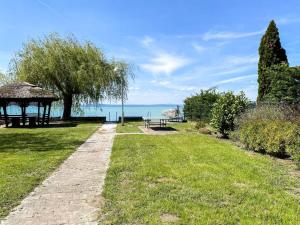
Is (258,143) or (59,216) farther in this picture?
(258,143)

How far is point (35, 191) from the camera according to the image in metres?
6.99

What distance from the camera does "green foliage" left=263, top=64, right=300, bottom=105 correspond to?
18.3 meters

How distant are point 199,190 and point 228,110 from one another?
11.0 metres

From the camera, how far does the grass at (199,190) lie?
17.7ft

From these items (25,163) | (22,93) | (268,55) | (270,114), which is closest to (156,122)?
(268,55)

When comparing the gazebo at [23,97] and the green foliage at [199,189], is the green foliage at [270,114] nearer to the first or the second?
the green foliage at [199,189]

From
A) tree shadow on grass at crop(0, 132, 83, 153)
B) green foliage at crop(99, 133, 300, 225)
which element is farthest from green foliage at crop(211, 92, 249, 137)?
tree shadow on grass at crop(0, 132, 83, 153)

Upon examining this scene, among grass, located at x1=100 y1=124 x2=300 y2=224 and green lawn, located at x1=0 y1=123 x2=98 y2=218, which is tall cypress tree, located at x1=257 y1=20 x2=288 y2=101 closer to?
green lawn, located at x1=0 y1=123 x2=98 y2=218

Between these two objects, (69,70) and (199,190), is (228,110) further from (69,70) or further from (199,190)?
(69,70)

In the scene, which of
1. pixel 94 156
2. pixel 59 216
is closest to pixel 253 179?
pixel 59 216

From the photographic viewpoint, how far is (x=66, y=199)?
20.9 feet

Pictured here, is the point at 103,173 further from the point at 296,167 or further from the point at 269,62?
the point at 269,62

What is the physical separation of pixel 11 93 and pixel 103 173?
1866 cm

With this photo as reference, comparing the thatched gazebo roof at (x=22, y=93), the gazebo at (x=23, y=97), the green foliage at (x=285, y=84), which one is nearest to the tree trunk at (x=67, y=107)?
the gazebo at (x=23, y=97)
